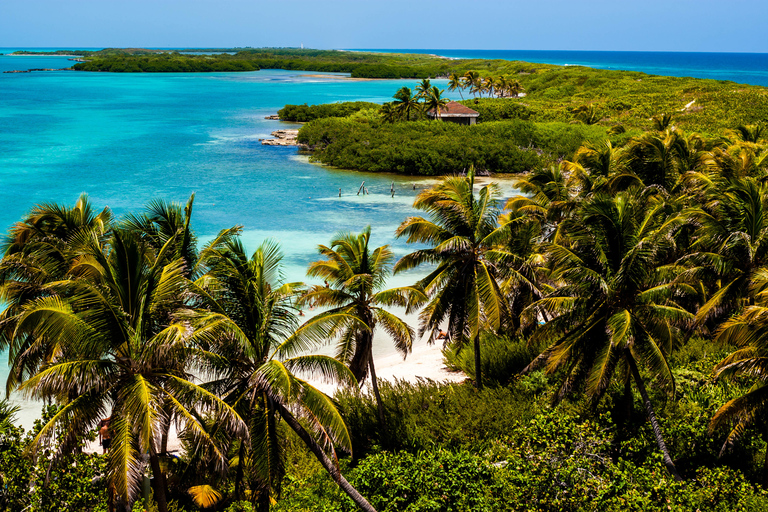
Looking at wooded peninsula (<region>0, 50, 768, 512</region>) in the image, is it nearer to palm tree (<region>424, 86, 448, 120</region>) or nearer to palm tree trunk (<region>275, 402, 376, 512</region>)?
palm tree trunk (<region>275, 402, 376, 512</region>)

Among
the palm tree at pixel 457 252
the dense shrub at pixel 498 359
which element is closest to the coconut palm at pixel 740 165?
the dense shrub at pixel 498 359

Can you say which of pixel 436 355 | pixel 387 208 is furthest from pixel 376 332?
pixel 387 208

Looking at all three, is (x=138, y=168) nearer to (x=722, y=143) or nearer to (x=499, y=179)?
(x=499, y=179)

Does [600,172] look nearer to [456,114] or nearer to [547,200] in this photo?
[547,200]

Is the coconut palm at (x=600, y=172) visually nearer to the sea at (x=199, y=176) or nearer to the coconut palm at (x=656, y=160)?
the coconut palm at (x=656, y=160)

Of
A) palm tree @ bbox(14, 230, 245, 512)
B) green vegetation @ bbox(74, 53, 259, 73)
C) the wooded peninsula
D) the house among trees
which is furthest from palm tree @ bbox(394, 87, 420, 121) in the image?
green vegetation @ bbox(74, 53, 259, 73)

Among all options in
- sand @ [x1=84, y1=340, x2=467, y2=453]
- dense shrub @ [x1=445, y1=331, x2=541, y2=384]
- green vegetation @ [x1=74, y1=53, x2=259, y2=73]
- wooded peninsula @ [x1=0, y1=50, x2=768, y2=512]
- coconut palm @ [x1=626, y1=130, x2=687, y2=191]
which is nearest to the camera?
wooded peninsula @ [x1=0, y1=50, x2=768, y2=512]

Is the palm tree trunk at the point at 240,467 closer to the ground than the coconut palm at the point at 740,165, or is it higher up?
closer to the ground
